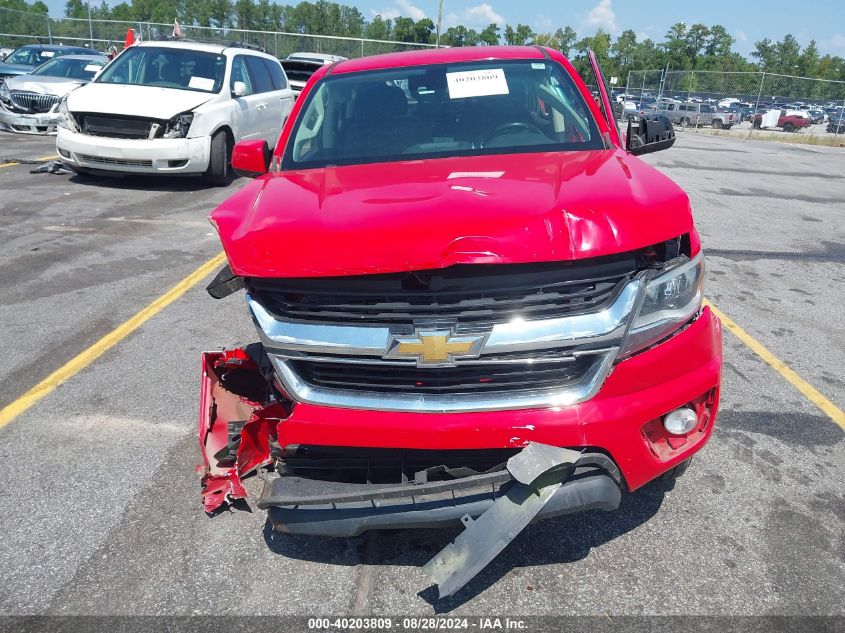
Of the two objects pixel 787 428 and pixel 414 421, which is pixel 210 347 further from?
pixel 787 428

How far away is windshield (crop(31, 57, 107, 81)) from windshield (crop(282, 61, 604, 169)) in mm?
12115

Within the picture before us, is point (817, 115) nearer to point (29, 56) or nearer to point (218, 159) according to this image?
point (29, 56)

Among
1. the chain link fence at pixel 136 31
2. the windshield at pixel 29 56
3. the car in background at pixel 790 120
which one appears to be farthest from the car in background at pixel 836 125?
the windshield at pixel 29 56

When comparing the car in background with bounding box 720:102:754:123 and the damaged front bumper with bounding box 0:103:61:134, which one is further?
the car in background with bounding box 720:102:754:123

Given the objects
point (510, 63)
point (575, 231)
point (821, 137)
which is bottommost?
point (821, 137)

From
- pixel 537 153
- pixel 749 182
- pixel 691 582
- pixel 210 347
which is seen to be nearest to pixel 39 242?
pixel 210 347

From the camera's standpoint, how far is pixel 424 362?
7.36ft

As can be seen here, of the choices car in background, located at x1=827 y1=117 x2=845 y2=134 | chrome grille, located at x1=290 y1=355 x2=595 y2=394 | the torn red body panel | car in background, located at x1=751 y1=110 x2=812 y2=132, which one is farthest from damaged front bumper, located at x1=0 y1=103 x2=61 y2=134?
car in background, located at x1=827 y1=117 x2=845 y2=134

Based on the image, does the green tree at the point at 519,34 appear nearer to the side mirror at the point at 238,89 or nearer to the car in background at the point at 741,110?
the car in background at the point at 741,110

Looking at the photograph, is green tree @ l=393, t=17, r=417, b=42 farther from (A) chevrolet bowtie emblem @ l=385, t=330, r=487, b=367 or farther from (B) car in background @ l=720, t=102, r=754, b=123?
(A) chevrolet bowtie emblem @ l=385, t=330, r=487, b=367

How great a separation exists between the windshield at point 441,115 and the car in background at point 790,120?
34.4 metres

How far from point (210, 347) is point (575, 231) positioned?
296cm

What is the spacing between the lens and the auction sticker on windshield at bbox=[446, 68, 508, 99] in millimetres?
3791

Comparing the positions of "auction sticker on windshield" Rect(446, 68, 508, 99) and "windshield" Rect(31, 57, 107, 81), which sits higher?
"auction sticker on windshield" Rect(446, 68, 508, 99)
